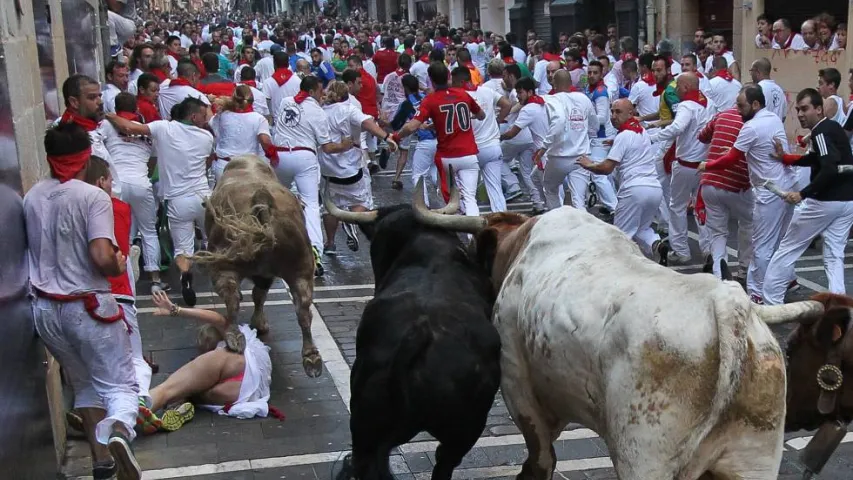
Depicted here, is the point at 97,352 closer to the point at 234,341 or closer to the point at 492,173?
the point at 234,341

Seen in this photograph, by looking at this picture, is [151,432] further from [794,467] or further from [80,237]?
[794,467]

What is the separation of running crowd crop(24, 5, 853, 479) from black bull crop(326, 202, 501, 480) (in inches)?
62.2

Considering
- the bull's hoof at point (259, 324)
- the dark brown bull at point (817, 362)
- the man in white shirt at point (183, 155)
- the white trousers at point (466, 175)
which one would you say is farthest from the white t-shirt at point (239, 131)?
the dark brown bull at point (817, 362)

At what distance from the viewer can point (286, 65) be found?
1667 centimetres

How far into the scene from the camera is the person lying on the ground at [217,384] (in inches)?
278

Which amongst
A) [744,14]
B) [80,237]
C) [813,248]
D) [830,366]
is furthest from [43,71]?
[744,14]

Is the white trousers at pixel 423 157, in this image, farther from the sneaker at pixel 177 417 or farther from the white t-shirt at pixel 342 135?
the sneaker at pixel 177 417

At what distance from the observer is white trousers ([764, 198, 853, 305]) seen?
9.12m

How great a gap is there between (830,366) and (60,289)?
4018 millimetres

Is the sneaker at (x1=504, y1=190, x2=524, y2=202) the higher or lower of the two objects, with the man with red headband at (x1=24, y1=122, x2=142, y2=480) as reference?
lower

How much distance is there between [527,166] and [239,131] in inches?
202

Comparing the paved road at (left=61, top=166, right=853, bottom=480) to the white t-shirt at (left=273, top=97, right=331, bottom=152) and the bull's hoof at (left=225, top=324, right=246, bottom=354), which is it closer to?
the bull's hoof at (left=225, top=324, right=246, bottom=354)

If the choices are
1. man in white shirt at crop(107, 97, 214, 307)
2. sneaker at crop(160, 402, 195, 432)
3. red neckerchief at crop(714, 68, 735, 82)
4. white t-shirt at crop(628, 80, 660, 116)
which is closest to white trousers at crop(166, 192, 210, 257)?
man in white shirt at crop(107, 97, 214, 307)

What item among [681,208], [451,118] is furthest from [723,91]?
[451,118]
